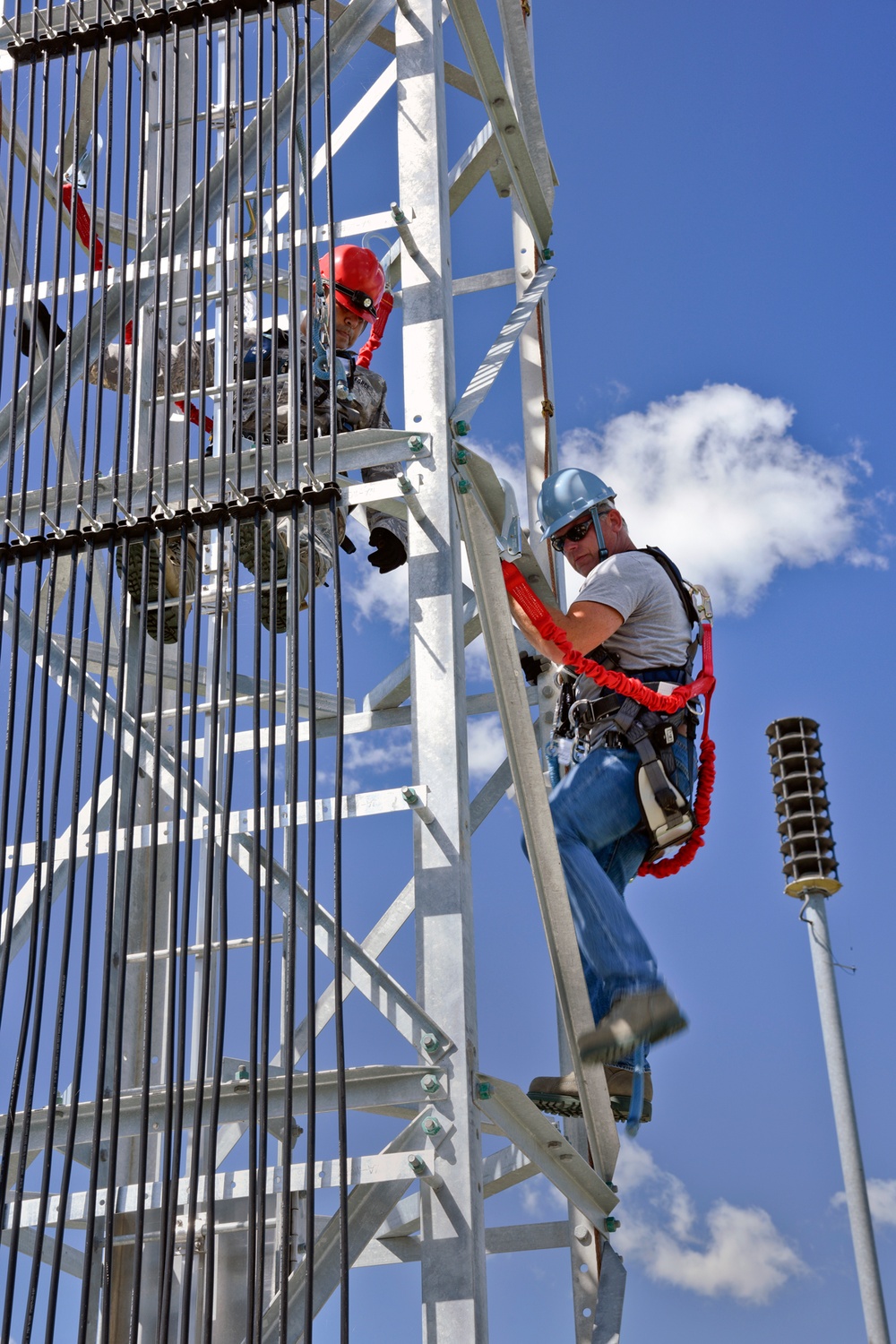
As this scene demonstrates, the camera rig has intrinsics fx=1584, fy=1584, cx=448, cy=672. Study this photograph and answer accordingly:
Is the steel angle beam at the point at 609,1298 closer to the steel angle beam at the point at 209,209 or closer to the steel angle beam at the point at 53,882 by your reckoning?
the steel angle beam at the point at 53,882

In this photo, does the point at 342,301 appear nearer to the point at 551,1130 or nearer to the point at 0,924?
the point at 0,924

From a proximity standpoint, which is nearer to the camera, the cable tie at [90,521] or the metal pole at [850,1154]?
the cable tie at [90,521]

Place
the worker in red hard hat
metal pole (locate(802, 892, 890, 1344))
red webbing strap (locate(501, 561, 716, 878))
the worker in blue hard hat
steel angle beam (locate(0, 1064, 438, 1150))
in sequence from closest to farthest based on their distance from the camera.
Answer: steel angle beam (locate(0, 1064, 438, 1150)) → the worker in blue hard hat → red webbing strap (locate(501, 561, 716, 878)) → the worker in red hard hat → metal pole (locate(802, 892, 890, 1344))

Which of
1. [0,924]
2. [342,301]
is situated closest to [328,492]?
[0,924]

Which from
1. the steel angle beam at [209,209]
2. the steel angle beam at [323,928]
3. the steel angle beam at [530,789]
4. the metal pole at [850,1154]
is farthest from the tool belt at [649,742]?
the metal pole at [850,1154]

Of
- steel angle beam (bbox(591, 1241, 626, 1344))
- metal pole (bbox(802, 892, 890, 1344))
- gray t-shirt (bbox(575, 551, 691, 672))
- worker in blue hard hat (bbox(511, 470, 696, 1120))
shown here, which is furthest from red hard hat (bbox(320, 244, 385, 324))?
metal pole (bbox(802, 892, 890, 1344))

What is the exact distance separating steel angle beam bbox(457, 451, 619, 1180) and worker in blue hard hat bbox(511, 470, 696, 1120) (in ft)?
0.56

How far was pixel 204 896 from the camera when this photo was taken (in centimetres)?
625

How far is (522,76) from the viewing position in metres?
9.85

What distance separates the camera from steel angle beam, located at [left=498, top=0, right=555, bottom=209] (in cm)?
975

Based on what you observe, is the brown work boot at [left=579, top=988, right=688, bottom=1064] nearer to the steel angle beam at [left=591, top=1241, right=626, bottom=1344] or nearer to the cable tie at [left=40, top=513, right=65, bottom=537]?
the steel angle beam at [left=591, top=1241, right=626, bottom=1344]

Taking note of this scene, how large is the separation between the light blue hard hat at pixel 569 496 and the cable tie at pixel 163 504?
8.30 ft

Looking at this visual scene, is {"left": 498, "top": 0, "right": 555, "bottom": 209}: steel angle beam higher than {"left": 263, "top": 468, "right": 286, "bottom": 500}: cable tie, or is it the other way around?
{"left": 498, "top": 0, "right": 555, "bottom": 209}: steel angle beam

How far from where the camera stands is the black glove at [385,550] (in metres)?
10.1
